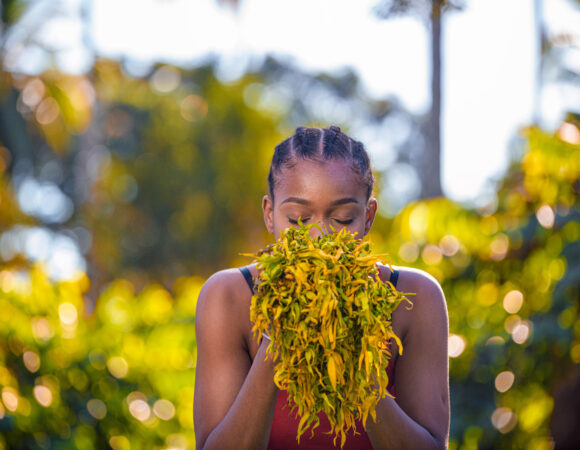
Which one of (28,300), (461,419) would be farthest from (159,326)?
(461,419)

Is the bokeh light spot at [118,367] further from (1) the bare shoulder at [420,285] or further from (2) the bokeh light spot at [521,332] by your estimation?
(1) the bare shoulder at [420,285]

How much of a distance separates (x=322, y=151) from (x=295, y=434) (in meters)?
1.01

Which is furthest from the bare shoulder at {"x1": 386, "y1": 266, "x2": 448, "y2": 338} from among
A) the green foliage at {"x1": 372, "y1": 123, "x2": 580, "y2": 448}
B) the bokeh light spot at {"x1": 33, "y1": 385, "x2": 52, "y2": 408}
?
the bokeh light spot at {"x1": 33, "y1": 385, "x2": 52, "y2": 408}

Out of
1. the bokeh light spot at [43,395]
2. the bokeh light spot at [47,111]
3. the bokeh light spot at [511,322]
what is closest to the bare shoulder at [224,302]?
the bokeh light spot at [43,395]

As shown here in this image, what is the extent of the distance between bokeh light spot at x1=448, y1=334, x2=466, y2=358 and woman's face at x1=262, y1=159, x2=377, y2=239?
302cm

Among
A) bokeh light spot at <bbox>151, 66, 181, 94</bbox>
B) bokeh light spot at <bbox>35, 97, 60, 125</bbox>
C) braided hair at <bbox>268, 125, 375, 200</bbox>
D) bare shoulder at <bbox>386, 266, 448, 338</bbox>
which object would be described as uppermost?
bokeh light spot at <bbox>151, 66, 181, 94</bbox>

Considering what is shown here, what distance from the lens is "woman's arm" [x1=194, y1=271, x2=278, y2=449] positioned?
227 centimetres

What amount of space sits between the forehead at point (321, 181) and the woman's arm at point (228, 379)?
0.42 m

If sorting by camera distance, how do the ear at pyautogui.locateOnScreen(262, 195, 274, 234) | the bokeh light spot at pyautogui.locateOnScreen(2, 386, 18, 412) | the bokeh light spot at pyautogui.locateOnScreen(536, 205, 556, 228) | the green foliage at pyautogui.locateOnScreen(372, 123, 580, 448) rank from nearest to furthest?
the ear at pyautogui.locateOnScreen(262, 195, 274, 234), the bokeh light spot at pyautogui.locateOnScreen(2, 386, 18, 412), the green foliage at pyautogui.locateOnScreen(372, 123, 580, 448), the bokeh light spot at pyautogui.locateOnScreen(536, 205, 556, 228)

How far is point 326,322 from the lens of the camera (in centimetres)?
200

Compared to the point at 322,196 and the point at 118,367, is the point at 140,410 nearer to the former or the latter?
the point at 118,367

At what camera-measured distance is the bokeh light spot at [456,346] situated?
5.31 metres

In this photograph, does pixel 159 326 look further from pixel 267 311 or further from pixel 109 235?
pixel 109 235

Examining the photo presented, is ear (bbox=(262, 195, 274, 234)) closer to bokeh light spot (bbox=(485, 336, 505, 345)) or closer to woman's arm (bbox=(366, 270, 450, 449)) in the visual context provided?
woman's arm (bbox=(366, 270, 450, 449))
